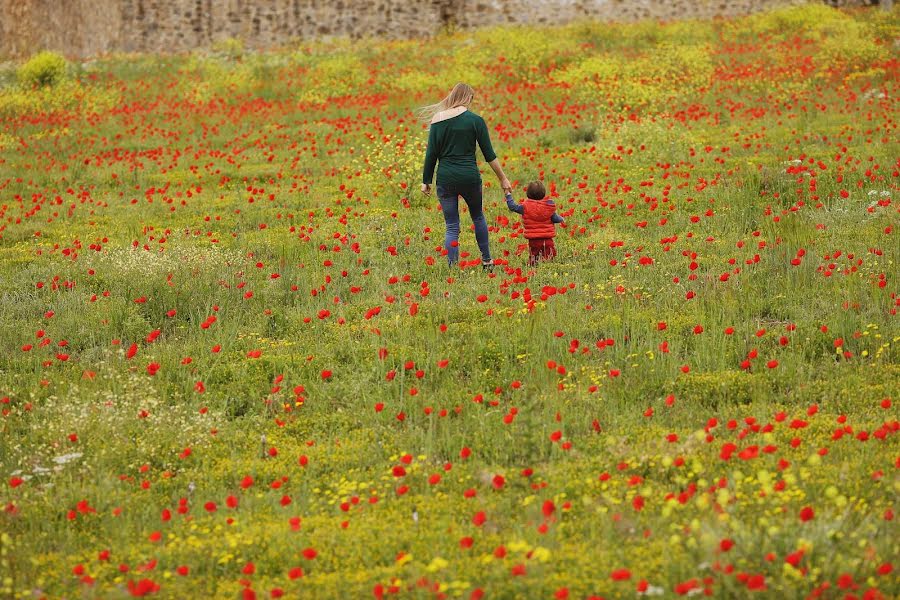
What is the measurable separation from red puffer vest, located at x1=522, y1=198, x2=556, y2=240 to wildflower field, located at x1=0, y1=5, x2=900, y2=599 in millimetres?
423

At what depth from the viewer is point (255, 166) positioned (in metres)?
15.9

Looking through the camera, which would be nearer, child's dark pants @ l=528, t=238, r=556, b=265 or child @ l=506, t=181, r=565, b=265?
child @ l=506, t=181, r=565, b=265

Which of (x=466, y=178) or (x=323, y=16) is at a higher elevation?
(x=323, y=16)

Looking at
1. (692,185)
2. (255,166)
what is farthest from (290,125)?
(692,185)

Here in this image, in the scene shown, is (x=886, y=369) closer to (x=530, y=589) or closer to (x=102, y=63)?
(x=530, y=589)

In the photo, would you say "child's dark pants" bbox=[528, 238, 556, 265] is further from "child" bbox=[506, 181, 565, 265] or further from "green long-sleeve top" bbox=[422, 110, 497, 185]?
"green long-sleeve top" bbox=[422, 110, 497, 185]

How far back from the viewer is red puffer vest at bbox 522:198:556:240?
367 inches

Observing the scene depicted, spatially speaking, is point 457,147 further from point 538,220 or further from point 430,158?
point 538,220

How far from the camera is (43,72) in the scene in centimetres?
2481

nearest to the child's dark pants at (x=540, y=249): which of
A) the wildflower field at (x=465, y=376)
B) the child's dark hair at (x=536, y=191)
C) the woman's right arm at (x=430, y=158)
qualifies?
the wildflower field at (x=465, y=376)

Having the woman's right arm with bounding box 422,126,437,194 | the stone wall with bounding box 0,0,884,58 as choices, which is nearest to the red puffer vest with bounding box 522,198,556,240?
the woman's right arm with bounding box 422,126,437,194

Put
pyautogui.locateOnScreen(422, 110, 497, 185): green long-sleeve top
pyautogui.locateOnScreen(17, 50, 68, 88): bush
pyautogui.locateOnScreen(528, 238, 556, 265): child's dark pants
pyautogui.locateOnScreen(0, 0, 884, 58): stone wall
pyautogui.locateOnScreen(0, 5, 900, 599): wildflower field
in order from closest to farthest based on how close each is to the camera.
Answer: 1. pyautogui.locateOnScreen(0, 5, 900, 599): wildflower field
2. pyautogui.locateOnScreen(422, 110, 497, 185): green long-sleeve top
3. pyautogui.locateOnScreen(528, 238, 556, 265): child's dark pants
4. pyautogui.locateOnScreen(17, 50, 68, 88): bush
5. pyautogui.locateOnScreen(0, 0, 884, 58): stone wall

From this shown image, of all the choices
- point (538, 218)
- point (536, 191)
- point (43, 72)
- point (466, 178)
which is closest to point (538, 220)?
point (538, 218)

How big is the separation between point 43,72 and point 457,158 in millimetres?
19494
